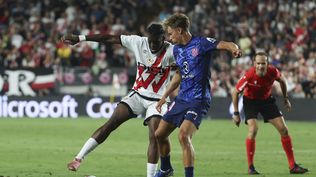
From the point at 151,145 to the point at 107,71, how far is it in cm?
1834

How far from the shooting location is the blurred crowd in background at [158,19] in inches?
1193

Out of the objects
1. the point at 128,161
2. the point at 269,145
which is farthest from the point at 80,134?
the point at 128,161

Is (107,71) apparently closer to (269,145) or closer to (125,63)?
(125,63)

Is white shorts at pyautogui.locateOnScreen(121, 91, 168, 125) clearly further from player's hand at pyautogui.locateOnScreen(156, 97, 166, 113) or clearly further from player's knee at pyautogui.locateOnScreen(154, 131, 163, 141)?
player's knee at pyautogui.locateOnScreen(154, 131, 163, 141)

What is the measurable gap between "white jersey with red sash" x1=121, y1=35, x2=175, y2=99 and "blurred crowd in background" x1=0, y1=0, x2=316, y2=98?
16.3 meters

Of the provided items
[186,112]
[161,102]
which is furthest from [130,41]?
[186,112]

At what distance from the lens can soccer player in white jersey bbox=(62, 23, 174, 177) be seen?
13.1m

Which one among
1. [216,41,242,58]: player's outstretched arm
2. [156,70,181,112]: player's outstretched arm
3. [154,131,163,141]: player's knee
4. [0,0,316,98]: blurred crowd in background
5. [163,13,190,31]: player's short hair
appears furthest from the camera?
[0,0,316,98]: blurred crowd in background

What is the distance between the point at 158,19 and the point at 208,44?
2292cm

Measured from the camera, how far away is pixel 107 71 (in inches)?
1226

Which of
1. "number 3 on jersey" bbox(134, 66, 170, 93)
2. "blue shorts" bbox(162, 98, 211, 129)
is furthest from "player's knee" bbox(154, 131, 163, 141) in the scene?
"number 3 on jersey" bbox(134, 66, 170, 93)

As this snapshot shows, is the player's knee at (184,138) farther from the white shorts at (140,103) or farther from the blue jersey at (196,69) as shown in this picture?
the white shorts at (140,103)

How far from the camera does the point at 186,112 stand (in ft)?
39.9

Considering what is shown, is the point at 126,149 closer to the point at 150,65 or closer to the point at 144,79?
the point at 144,79
